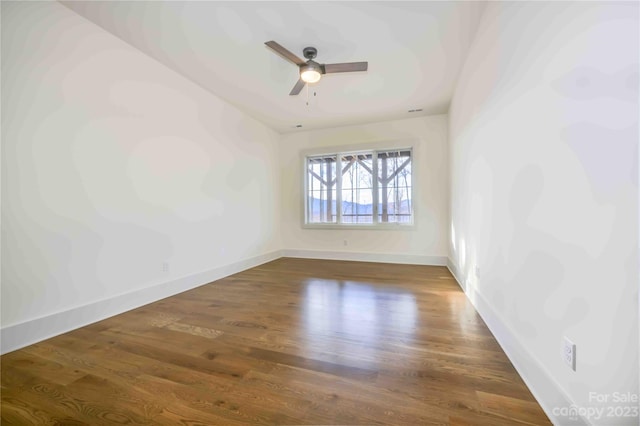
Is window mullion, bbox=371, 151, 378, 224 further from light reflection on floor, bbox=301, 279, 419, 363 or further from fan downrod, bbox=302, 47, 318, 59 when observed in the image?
fan downrod, bbox=302, 47, 318, 59

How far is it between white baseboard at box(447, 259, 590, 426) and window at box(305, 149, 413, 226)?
2.92 m

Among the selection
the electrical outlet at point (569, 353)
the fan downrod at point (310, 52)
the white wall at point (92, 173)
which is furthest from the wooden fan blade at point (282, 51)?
the electrical outlet at point (569, 353)

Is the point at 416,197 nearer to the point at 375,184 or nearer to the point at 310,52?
the point at 375,184

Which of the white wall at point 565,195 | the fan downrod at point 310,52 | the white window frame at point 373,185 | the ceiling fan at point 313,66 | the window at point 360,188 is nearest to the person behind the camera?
the white wall at point 565,195

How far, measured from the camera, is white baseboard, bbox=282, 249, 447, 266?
4691 millimetres

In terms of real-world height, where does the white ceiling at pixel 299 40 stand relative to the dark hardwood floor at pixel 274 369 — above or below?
above

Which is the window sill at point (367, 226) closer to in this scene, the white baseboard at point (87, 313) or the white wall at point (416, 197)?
the white wall at point (416, 197)

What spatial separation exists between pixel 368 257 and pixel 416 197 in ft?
4.72

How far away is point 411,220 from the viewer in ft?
16.1

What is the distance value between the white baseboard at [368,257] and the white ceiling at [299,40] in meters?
2.67

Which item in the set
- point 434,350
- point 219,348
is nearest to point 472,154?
point 434,350

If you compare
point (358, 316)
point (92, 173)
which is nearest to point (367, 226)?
point (358, 316)

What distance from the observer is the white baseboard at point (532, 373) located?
1.15 m

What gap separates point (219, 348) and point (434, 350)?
1.53m
